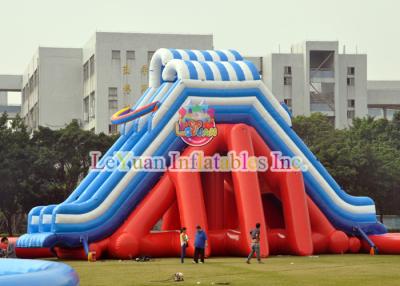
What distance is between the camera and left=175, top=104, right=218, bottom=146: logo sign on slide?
27.3 metres

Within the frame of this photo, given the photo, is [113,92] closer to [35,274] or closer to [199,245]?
[199,245]

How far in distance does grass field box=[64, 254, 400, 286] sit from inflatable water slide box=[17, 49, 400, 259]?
4.01 feet

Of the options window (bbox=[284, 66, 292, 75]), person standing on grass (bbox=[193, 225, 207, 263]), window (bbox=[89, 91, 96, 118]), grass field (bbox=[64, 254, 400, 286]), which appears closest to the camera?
grass field (bbox=[64, 254, 400, 286])

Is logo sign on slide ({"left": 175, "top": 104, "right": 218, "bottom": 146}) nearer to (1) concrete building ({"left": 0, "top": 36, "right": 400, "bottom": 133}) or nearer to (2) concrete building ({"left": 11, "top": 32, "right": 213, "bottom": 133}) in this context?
(1) concrete building ({"left": 0, "top": 36, "right": 400, "bottom": 133})

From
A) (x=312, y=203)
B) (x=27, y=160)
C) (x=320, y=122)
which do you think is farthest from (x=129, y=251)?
(x=320, y=122)

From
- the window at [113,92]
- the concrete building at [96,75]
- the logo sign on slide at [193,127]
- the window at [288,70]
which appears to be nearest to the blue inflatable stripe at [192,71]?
the logo sign on slide at [193,127]

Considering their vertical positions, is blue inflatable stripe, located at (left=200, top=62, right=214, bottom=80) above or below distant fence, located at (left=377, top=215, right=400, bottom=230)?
above

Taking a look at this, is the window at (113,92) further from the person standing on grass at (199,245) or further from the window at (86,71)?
the person standing on grass at (199,245)

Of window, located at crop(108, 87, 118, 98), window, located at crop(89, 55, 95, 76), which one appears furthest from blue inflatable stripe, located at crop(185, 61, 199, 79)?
window, located at crop(89, 55, 95, 76)

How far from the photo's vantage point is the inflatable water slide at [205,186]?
2645 cm

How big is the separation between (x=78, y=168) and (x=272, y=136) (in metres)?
20.7

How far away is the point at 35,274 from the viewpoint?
9531 millimetres

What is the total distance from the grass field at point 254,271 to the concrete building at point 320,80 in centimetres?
4173

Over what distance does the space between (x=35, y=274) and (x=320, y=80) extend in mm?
59795
